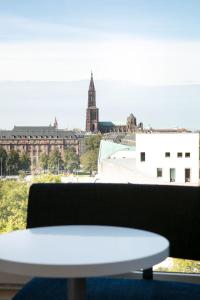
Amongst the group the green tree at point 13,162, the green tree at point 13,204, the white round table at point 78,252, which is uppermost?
the green tree at point 13,162

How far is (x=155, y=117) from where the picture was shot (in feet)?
12.1

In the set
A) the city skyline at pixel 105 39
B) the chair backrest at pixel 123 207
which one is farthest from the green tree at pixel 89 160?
the chair backrest at pixel 123 207

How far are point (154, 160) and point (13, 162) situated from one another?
1001mm

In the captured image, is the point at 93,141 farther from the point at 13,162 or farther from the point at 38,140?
the point at 13,162

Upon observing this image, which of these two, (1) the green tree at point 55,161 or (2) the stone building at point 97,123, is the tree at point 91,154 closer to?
(2) the stone building at point 97,123

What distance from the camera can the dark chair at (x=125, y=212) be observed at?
7.78ft

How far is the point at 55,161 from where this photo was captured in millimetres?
3836

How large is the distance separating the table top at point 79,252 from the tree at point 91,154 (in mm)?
1613

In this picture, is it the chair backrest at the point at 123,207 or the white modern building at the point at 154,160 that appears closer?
the chair backrest at the point at 123,207

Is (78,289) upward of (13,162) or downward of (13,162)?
downward

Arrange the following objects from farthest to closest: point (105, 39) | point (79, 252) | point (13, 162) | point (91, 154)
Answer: point (13, 162)
point (91, 154)
point (105, 39)
point (79, 252)

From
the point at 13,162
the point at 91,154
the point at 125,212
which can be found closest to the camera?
the point at 125,212

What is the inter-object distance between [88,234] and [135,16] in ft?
6.47

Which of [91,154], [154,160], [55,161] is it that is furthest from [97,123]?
[154,160]
